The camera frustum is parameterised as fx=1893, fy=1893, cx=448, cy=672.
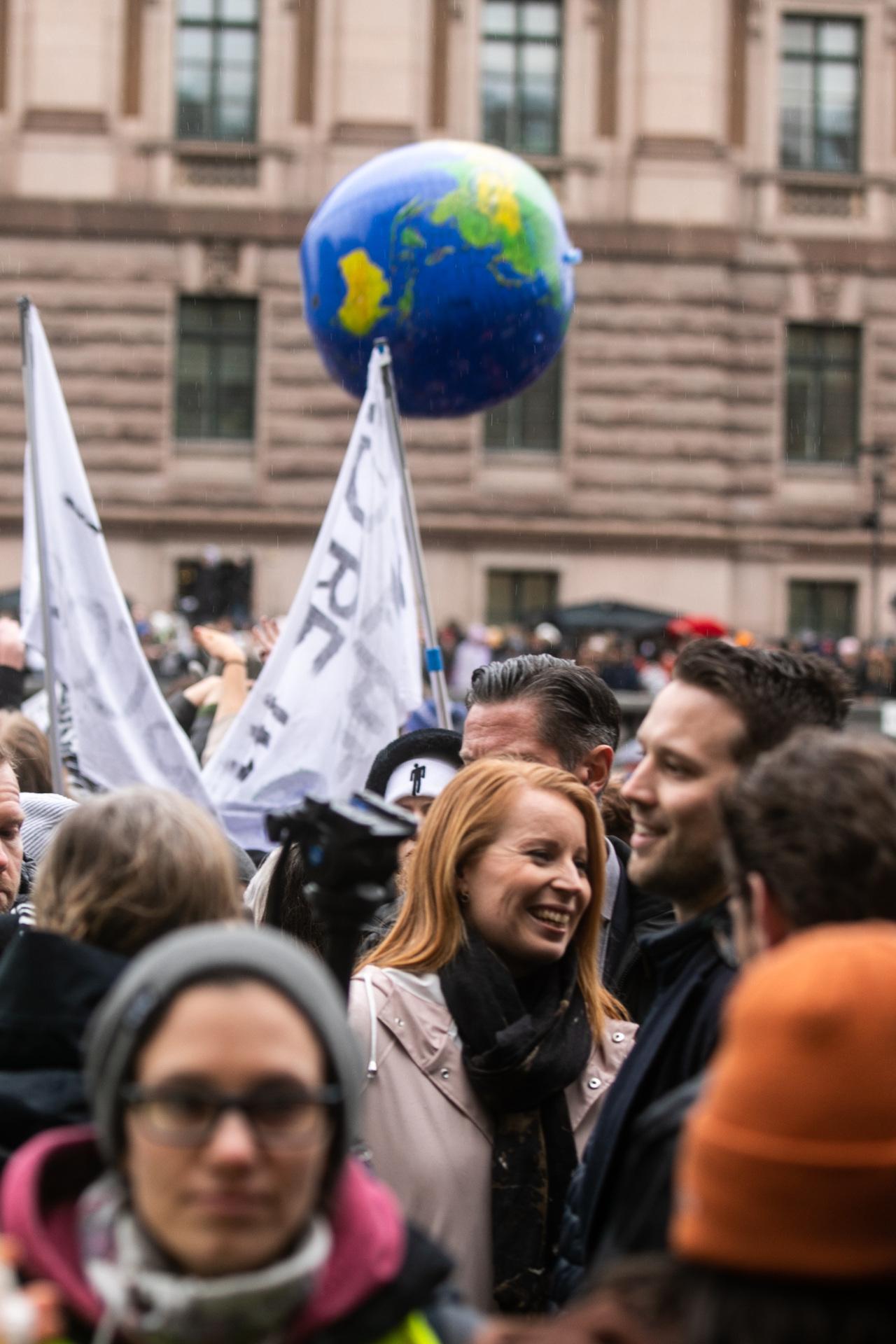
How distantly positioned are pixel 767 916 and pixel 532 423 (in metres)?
23.0

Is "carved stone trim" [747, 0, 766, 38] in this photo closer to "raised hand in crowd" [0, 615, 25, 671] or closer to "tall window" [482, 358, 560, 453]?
"tall window" [482, 358, 560, 453]

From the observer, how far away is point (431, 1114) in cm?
319

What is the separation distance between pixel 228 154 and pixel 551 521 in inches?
250

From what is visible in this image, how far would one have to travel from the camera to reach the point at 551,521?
24453mm

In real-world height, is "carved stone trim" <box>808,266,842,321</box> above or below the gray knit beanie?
above

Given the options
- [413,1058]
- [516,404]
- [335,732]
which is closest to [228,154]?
[516,404]

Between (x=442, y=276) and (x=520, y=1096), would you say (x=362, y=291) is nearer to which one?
(x=442, y=276)

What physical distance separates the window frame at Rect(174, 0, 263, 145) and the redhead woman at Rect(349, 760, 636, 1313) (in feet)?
74.7

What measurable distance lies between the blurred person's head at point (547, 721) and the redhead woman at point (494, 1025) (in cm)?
79

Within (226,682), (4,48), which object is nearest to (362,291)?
(226,682)

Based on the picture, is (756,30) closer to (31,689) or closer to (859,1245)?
(31,689)

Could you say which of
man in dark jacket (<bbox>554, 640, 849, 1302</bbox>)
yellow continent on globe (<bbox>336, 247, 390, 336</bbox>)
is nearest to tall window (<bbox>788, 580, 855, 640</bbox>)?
yellow continent on globe (<bbox>336, 247, 390, 336</bbox>)

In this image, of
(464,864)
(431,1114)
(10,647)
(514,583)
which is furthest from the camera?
(514,583)

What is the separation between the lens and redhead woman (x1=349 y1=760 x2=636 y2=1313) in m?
3.12
